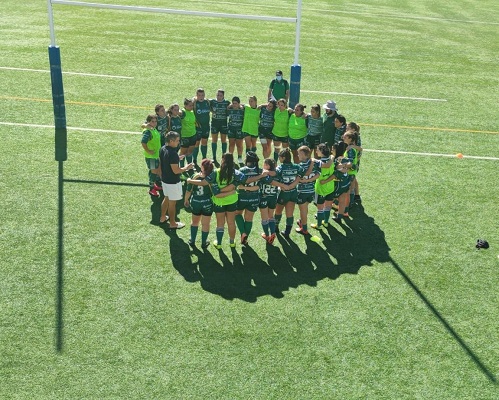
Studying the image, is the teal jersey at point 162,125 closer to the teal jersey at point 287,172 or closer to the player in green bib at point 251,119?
the player in green bib at point 251,119

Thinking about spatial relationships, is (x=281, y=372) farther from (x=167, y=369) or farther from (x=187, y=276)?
(x=187, y=276)

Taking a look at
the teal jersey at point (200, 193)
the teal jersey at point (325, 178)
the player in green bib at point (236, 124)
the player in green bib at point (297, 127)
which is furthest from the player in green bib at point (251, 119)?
the teal jersey at point (200, 193)

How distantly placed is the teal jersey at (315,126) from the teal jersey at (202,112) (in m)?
2.40

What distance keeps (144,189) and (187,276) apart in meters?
3.61

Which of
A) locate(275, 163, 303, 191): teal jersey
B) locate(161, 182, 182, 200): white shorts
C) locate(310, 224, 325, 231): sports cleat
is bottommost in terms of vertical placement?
locate(310, 224, 325, 231): sports cleat

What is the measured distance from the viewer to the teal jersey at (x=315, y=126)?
13555 millimetres

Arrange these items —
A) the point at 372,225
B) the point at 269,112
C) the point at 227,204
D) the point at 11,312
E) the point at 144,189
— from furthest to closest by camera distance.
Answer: the point at 269,112
the point at 144,189
the point at 372,225
the point at 227,204
the point at 11,312

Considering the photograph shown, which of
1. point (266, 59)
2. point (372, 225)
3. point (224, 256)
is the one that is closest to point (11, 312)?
point (224, 256)

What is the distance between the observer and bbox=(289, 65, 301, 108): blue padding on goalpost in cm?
1388

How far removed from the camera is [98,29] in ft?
86.3

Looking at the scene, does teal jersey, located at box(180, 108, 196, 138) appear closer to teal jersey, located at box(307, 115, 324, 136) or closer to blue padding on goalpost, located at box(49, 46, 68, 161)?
teal jersey, located at box(307, 115, 324, 136)

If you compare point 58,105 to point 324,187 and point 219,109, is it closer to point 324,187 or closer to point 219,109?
point 219,109

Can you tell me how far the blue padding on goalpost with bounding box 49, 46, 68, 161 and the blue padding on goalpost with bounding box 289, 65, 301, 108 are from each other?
555 centimetres

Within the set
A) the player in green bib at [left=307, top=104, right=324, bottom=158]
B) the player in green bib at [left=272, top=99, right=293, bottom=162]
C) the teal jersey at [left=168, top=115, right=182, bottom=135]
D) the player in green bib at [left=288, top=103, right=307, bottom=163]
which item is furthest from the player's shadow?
the player in green bib at [left=272, top=99, right=293, bottom=162]
